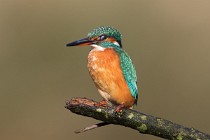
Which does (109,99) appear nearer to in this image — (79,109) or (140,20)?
(79,109)

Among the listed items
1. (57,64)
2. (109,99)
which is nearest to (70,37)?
(57,64)

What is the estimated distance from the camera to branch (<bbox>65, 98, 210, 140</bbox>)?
2363mm

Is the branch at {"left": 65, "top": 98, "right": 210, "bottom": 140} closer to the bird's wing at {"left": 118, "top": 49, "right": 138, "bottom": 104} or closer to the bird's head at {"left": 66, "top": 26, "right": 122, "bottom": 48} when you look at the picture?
the bird's wing at {"left": 118, "top": 49, "right": 138, "bottom": 104}

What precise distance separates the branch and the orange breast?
112 mm

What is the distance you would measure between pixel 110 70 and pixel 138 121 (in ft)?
0.86

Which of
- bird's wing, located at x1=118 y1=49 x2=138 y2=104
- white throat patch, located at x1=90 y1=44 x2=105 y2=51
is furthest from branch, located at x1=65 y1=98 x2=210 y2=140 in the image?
white throat patch, located at x1=90 y1=44 x2=105 y2=51

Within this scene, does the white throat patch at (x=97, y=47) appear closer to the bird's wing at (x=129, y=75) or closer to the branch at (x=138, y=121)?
the bird's wing at (x=129, y=75)

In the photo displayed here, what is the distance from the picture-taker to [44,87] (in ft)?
24.9

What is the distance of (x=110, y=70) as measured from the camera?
253 centimetres

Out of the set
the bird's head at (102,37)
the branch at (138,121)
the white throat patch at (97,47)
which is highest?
the bird's head at (102,37)

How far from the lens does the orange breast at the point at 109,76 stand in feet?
8.21

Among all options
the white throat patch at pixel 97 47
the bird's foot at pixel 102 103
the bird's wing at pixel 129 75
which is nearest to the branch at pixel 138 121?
the bird's foot at pixel 102 103

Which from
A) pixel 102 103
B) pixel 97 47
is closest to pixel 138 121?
pixel 102 103

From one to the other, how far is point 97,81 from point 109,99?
134 millimetres
